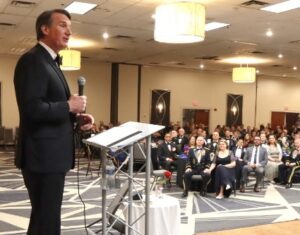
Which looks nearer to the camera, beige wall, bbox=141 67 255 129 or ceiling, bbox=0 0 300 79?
ceiling, bbox=0 0 300 79

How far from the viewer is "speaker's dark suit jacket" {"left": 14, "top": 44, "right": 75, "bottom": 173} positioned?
78.3 inches

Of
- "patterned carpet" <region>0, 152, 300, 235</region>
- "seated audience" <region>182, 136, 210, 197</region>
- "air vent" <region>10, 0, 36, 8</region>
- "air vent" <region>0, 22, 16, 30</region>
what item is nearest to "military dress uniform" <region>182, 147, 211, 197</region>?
"seated audience" <region>182, 136, 210, 197</region>

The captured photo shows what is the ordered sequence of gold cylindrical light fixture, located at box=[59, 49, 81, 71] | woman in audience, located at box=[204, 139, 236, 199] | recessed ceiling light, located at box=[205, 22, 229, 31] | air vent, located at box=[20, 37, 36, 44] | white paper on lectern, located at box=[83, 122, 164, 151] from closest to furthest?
white paper on lectern, located at box=[83, 122, 164, 151], woman in audience, located at box=[204, 139, 236, 199], recessed ceiling light, located at box=[205, 22, 229, 31], gold cylindrical light fixture, located at box=[59, 49, 81, 71], air vent, located at box=[20, 37, 36, 44]

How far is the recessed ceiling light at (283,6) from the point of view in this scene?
8.63 m

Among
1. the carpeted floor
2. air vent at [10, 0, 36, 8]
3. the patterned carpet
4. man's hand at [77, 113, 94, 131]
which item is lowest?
the patterned carpet

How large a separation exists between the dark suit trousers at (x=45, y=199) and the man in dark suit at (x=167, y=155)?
27.9 feet

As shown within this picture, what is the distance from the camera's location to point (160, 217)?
465 cm

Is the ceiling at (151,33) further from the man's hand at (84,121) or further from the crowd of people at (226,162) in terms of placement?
the man's hand at (84,121)

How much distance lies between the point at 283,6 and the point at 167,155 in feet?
15.1

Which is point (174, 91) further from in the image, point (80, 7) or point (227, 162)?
point (227, 162)

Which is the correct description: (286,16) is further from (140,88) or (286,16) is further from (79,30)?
(140,88)

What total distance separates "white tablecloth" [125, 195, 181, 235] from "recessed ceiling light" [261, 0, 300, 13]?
5700 millimetres

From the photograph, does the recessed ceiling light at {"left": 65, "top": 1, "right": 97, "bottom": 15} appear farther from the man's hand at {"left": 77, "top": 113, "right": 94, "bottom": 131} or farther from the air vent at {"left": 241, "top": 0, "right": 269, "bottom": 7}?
the man's hand at {"left": 77, "top": 113, "right": 94, "bottom": 131}

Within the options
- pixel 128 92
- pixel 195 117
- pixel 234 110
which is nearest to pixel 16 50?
pixel 128 92
